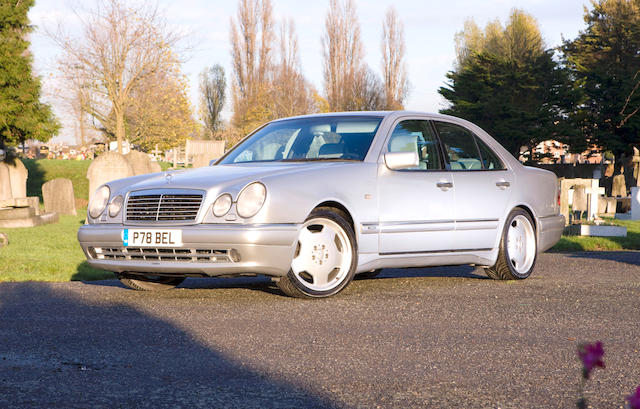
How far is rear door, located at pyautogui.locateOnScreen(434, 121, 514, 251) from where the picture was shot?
753 cm

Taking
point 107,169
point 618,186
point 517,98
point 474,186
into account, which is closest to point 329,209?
point 474,186

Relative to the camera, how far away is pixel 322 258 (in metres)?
6.50

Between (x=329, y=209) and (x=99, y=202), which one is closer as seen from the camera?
(x=329, y=209)

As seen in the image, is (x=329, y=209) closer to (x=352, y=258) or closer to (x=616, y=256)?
(x=352, y=258)

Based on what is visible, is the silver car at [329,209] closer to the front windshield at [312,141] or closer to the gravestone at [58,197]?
the front windshield at [312,141]

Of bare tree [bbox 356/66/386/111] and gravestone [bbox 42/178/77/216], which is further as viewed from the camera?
bare tree [bbox 356/66/386/111]

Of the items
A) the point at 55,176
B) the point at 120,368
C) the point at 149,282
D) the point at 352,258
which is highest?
the point at 352,258

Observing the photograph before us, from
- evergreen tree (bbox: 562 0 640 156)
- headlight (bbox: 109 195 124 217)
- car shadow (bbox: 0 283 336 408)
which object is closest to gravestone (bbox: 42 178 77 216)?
headlight (bbox: 109 195 124 217)

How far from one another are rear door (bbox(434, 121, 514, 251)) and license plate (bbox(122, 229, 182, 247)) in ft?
8.30

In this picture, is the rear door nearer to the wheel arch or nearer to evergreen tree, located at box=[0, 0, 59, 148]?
the wheel arch

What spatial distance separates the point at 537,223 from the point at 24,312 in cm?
485

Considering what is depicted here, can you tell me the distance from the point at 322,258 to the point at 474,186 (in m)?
1.93

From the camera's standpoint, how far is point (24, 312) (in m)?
5.90

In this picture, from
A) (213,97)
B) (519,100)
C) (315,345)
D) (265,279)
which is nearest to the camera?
(315,345)
